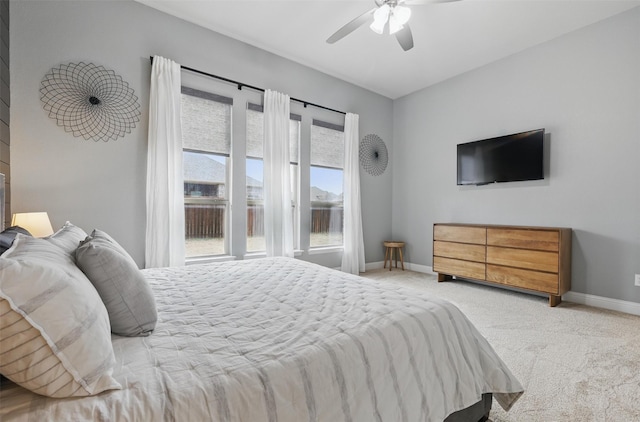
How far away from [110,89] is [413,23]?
10.4 ft

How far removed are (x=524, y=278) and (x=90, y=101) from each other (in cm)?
478

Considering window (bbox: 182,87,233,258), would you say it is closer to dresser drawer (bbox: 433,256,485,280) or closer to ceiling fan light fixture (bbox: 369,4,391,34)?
ceiling fan light fixture (bbox: 369,4,391,34)

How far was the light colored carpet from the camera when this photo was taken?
149 centimetres

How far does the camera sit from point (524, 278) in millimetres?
3219

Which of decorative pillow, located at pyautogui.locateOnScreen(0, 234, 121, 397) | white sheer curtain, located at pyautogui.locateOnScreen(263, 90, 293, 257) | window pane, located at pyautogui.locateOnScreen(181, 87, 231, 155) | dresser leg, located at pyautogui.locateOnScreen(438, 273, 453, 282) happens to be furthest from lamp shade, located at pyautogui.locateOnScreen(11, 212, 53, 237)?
dresser leg, located at pyautogui.locateOnScreen(438, 273, 453, 282)

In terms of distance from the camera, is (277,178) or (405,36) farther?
(277,178)

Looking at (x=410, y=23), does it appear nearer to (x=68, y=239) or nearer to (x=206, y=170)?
(x=206, y=170)

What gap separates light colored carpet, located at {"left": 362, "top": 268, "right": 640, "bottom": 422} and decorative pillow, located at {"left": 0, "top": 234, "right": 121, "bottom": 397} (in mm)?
1715

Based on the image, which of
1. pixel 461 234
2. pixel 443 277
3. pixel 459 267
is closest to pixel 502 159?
pixel 461 234

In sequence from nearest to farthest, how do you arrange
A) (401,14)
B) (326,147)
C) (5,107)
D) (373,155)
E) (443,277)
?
(5,107) < (401,14) < (443,277) < (326,147) < (373,155)

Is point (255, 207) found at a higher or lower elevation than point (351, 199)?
lower

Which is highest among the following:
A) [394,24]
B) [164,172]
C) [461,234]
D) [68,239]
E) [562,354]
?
[394,24]

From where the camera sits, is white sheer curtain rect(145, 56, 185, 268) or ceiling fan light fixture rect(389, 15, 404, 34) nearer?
ceiling fan light fixture rect(389, 15, 404, 34)

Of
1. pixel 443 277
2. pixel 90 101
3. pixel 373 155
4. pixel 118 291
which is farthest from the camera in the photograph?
pixel 373 155
